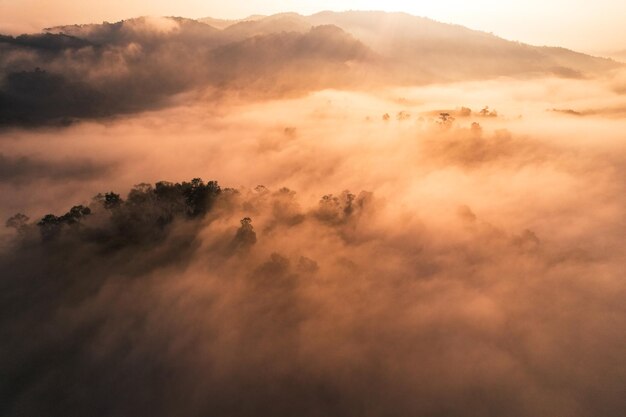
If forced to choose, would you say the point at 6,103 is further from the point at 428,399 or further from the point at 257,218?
the point at 428,399

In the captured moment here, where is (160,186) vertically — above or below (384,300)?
above

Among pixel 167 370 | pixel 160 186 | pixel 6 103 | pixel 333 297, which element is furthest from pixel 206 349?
pixel 6 103

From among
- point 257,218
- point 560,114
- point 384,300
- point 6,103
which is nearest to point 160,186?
point 257,218

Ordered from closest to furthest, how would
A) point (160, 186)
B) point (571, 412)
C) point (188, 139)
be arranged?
point (571, 412) < point (160, 186) < point (188, 139)

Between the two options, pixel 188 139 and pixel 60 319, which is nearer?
pixel 60 319

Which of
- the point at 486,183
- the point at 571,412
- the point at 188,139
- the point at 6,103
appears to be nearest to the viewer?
the point at 571,412

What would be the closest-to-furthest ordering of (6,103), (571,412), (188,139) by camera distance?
1. (571,412)
2. (188,139)
3. (6,103)

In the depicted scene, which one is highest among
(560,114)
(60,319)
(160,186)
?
(560,114)

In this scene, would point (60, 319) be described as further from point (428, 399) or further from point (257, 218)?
Result: point (428, 399)

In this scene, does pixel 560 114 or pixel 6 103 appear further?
pixel 6 103
